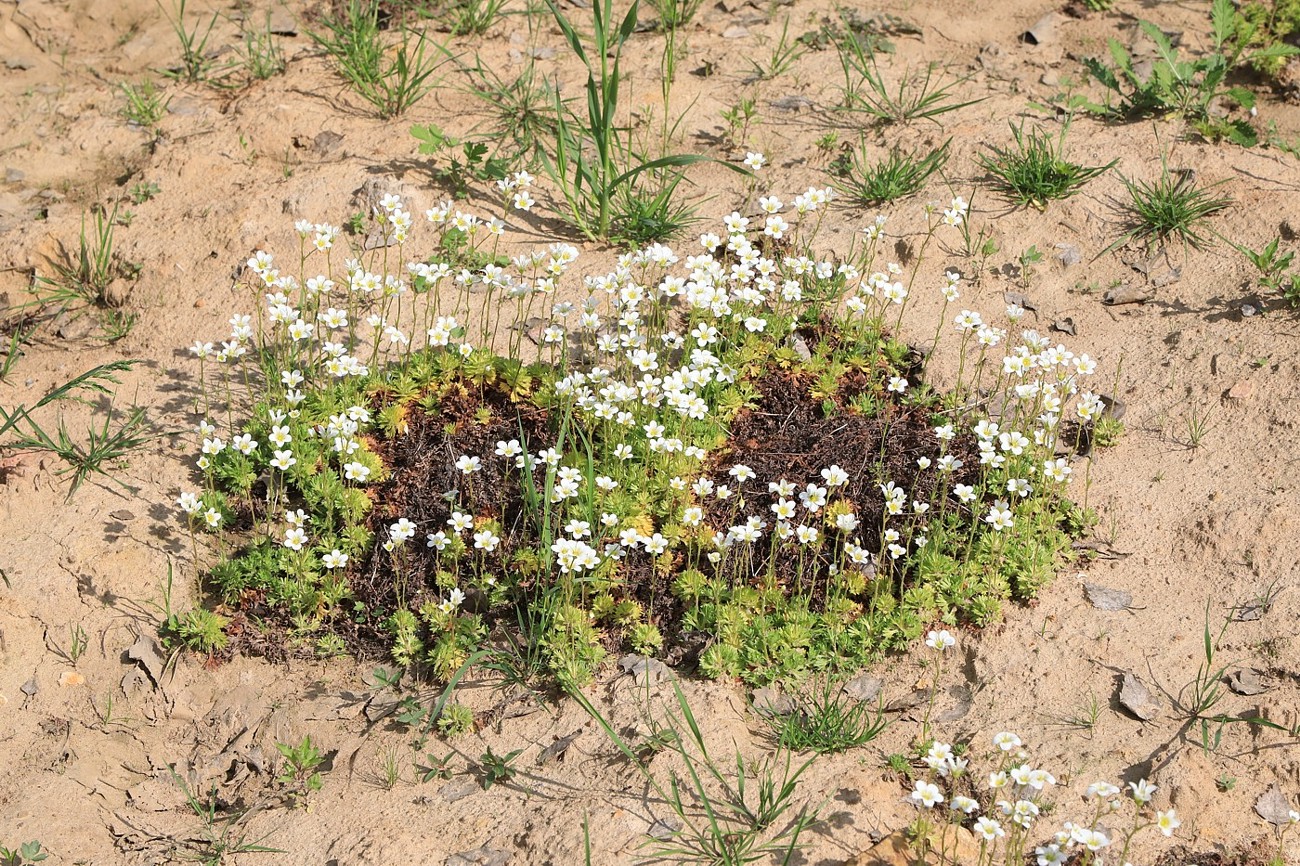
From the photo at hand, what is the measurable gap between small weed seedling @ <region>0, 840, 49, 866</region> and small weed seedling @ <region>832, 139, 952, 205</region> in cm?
496

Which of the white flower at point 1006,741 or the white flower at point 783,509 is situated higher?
the white flower at point 783,509

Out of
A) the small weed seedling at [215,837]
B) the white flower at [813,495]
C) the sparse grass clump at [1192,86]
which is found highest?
the sparse grass clump at [1192,86]

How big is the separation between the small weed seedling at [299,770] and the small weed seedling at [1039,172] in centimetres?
460

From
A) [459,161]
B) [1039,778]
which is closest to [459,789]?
[1039,778]

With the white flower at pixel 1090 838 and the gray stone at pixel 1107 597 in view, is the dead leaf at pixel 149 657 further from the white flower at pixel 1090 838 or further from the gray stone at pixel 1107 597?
the gray stone at pixel 1107 597

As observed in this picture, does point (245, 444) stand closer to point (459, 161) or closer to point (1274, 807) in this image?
point (459, 161)

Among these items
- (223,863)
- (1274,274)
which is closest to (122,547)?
(223,863)

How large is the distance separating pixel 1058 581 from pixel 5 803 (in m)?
4.02

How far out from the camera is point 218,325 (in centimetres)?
604

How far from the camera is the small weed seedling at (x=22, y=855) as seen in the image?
3.92 m

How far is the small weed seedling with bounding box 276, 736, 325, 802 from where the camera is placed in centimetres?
428

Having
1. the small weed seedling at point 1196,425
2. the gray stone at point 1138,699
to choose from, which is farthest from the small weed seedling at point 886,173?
the gray stone at point 1138,699

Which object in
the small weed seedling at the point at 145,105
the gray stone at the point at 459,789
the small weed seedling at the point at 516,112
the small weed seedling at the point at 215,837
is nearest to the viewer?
the small weed seedling at the point at 215,837

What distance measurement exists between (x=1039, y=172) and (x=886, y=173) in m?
0.81
